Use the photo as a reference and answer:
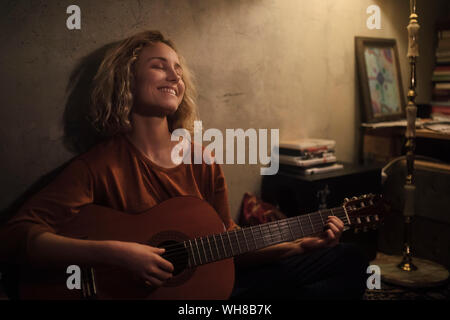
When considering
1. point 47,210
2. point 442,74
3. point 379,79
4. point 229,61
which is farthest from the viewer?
point 442,74

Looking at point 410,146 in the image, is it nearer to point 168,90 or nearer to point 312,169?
point 312,169

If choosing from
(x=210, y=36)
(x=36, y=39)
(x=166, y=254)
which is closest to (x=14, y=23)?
(x=36, y=39)

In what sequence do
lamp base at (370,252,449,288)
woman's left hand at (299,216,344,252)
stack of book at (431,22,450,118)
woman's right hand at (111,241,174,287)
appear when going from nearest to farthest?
woman's right hand at (111,241,174,287), woman's left hand at (299,216,344,252), lamp base at (370,252,449,288), stack of book at (431,22,450,118)

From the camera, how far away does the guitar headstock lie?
5.54ft

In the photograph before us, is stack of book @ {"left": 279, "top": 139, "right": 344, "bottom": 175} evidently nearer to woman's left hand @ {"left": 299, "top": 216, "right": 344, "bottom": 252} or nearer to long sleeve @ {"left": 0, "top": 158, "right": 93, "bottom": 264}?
woman's left hand @ {"left": 299, "top": 216, "right": 344, "bottom": 252}

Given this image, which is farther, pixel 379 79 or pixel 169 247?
pixel 379 79

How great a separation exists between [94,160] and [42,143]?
1.17ft

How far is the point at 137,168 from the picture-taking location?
1592mm

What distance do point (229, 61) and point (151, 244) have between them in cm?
124

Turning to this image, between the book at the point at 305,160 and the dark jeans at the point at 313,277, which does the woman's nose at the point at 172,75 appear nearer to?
the dark jeans at the point at 313,277

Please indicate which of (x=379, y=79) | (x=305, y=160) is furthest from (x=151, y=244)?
(x=379, y=79)

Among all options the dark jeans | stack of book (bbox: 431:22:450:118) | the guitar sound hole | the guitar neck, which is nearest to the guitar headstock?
the guitar neck

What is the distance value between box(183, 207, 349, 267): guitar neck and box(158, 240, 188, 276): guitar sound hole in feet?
0.05

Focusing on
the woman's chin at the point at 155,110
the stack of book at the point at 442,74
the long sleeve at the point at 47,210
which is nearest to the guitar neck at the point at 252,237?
the long sleeve at the point at 47,210
